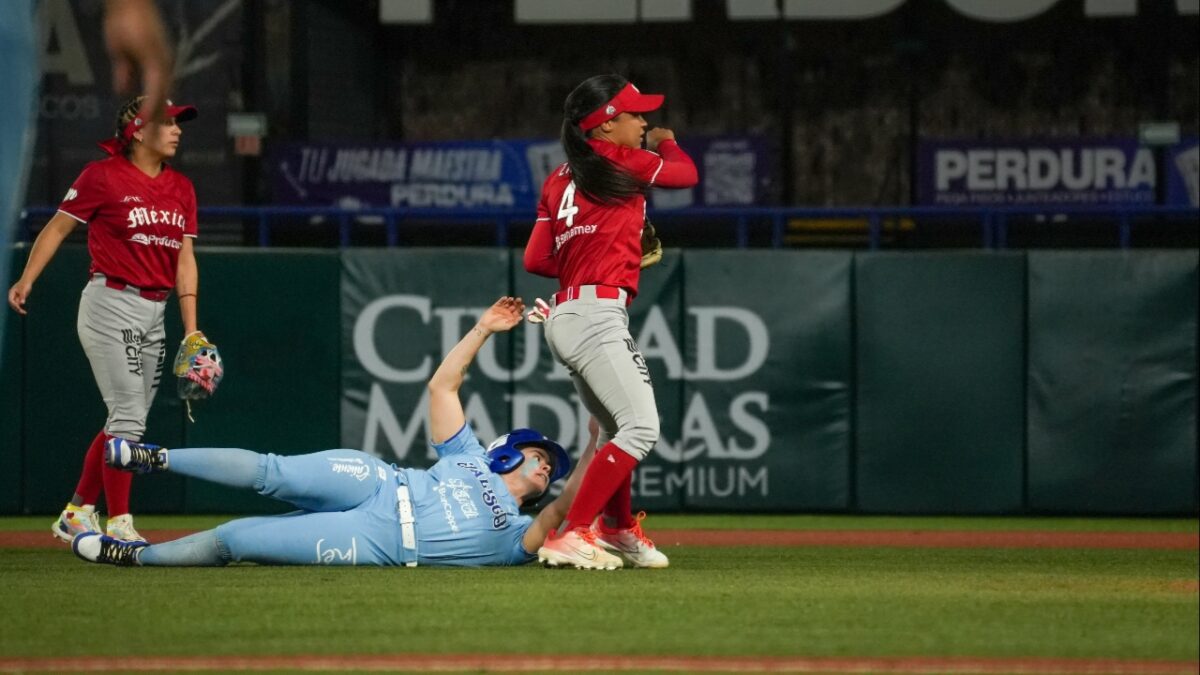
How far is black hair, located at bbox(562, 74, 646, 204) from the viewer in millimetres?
7188

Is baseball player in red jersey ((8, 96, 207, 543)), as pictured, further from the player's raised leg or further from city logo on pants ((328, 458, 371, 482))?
city logo on pants ((328, 458, 371, 482))

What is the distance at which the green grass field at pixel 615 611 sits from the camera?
5.36 metres

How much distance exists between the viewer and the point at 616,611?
5.98 meters

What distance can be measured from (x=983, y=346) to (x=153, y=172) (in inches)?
204

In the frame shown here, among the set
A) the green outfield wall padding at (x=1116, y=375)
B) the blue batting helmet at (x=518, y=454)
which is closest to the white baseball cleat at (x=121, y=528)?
the blue batting helmet at (x=518, y=454)

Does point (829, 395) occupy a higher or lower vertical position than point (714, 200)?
lower

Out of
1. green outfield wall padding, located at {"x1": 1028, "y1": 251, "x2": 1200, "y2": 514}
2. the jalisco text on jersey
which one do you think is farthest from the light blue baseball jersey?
green outfield wall padding, located at {"x1": 1028, "y1": 251, "x2": 1200, "y2": 514}

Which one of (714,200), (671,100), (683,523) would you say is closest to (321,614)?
(683,523)

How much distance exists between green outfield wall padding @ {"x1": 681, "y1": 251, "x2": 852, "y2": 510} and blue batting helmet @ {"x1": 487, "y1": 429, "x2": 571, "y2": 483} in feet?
12.6

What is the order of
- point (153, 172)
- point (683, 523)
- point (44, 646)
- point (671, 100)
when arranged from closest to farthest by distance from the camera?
point (44, 646), point (153, 172), point (683, 523), point (671, 100)

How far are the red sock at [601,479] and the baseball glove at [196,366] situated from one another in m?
2.25

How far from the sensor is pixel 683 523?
1119 centimetres

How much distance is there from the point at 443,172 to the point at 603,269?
10.0m

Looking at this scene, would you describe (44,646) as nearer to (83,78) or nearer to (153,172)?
(153,172)
